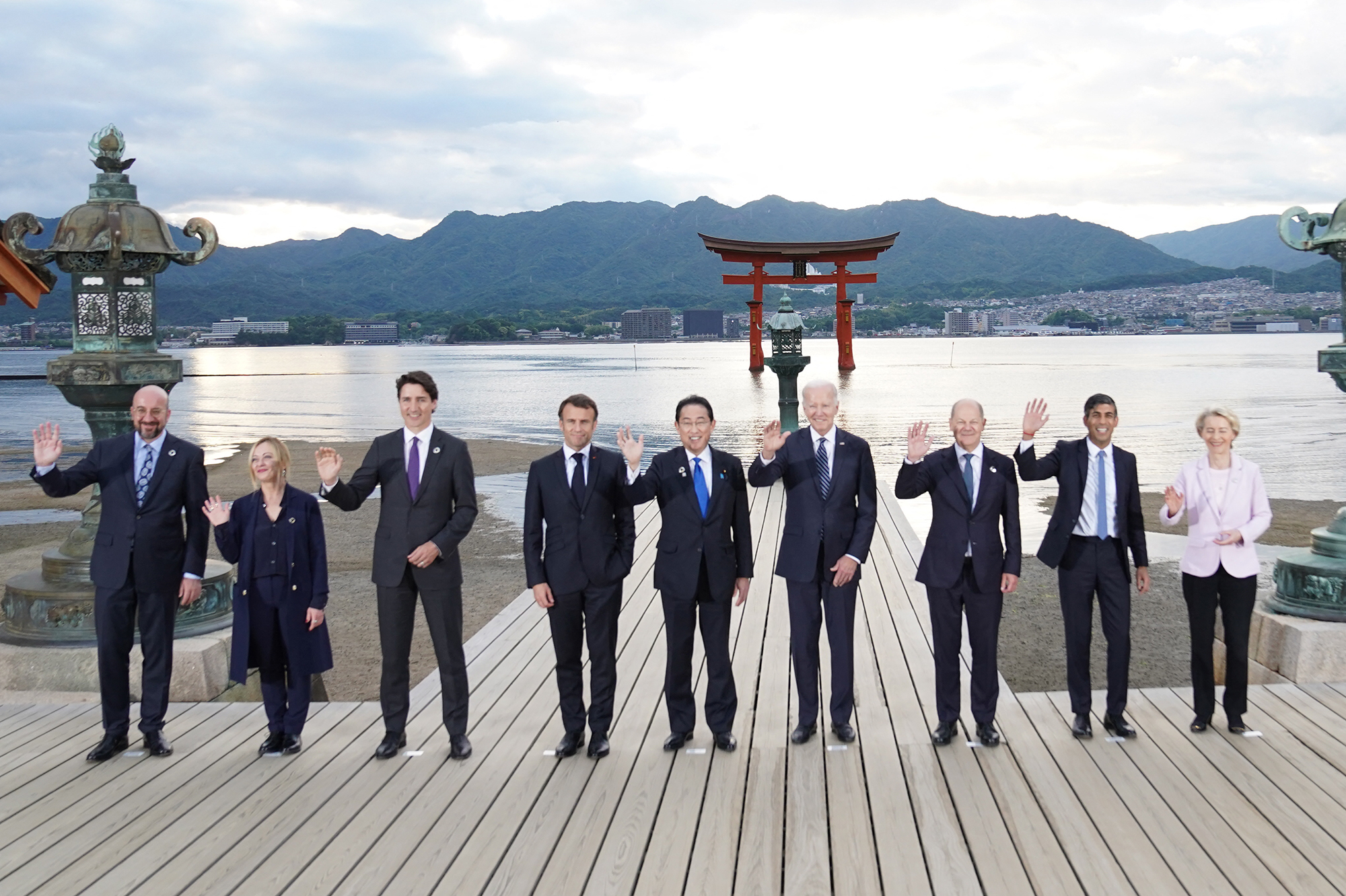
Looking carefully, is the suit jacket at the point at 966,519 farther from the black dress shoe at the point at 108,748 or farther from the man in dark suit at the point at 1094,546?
the black dress shoe at the point at 108,748

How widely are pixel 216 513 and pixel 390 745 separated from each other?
48.6 inches

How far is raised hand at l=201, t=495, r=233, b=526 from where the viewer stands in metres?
4.20

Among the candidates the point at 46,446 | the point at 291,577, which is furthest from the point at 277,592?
the point at 46,446

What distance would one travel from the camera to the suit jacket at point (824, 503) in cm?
432

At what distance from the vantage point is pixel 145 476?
4.42 m

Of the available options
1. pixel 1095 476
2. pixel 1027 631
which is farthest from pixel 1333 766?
pixel 1027 631

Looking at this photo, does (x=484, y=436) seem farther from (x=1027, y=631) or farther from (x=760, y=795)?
(x=760, y=795)

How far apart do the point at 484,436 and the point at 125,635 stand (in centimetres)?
2588

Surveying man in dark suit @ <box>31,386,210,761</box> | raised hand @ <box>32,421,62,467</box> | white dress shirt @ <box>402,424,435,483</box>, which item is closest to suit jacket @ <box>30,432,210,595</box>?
→ man in dark suit @ <box>31,386,210,761</box>

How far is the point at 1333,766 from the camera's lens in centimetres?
397

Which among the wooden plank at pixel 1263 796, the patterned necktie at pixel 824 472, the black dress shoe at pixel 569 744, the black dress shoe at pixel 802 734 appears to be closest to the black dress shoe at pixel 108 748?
the black dress shoe at pixel 569 744

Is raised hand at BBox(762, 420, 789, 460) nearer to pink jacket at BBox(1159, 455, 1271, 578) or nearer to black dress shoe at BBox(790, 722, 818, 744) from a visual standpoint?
black dress shoe at BBox(790, 722, 818, 744)

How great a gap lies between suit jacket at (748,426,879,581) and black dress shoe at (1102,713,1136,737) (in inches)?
50.3

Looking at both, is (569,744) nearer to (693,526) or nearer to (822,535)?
(693,526)
